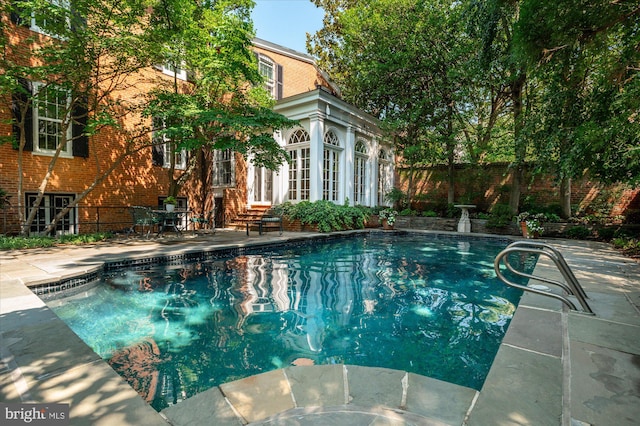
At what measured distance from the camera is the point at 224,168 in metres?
12.1

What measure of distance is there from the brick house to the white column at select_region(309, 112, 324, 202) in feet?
0.11

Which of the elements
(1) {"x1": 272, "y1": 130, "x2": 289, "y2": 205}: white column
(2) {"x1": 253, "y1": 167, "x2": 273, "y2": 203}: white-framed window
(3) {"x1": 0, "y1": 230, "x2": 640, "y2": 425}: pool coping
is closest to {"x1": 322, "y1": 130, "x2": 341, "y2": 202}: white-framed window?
(1) {"x1": 272, "y1": 130, "x2": 289, "y2": 205}: white column

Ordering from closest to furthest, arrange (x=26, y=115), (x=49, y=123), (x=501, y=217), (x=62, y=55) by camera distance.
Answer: (x=62, y=55) → (x=26, y=115) → (x=49, y=123) → (x=501, y=217)

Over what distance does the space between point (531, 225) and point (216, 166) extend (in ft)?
37.3

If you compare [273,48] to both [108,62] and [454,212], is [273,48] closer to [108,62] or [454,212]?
[108,62]

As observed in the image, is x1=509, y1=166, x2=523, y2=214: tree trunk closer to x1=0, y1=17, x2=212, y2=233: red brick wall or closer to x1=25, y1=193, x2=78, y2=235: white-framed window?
x1=0, y1=17, x2=212, y2=233: red brick wall

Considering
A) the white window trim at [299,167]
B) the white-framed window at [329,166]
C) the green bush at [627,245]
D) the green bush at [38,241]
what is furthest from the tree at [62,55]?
the green bush at [627,245]

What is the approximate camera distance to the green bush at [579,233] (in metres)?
9.20

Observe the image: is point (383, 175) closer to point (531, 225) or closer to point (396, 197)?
point (396, 197)

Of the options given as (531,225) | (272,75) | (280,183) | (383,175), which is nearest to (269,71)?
(272,75)

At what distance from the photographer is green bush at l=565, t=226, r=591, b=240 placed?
9.20 m

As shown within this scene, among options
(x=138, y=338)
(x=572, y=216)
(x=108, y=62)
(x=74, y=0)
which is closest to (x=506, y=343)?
(x=138, y=338)

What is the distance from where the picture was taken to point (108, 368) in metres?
1.78

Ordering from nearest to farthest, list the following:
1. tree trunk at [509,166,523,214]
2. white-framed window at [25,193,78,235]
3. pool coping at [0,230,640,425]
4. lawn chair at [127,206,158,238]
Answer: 1. pool coping at [0,230,640,425]
2. lawn chair at [127,206,158,238]
3. white-framed window at [25,193,78,235]
4. tree trunk at [509,166,523,214]
